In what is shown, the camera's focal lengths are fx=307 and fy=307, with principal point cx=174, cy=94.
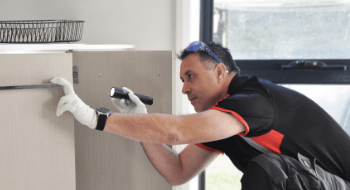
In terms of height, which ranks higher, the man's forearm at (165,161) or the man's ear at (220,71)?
the man's ear at (220,71)

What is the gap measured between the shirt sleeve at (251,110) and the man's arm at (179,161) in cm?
Answer: 32

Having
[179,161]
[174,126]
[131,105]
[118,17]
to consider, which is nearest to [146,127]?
[174,126]

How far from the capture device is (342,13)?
5.08ft

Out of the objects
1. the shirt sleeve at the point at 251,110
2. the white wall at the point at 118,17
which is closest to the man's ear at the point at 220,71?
the shirt sleeve at the point at 251,110

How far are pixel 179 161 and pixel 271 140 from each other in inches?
16.0

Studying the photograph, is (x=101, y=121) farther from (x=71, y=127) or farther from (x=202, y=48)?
(x=202, y=48)

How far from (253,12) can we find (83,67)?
97cm

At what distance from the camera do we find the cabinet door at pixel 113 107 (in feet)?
3.58

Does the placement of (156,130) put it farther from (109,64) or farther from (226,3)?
(226,3)

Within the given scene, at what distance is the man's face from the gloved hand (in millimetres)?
195

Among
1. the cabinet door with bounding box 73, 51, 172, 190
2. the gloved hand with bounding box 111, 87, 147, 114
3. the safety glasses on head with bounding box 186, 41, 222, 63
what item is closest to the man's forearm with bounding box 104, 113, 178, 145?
the gloved hand with bounding box 111, 87, 147, 114

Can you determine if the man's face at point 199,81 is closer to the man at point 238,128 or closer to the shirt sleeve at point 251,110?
the man at point 238,128

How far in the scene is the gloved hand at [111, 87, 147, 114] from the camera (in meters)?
1.02

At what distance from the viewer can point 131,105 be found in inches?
42.4
